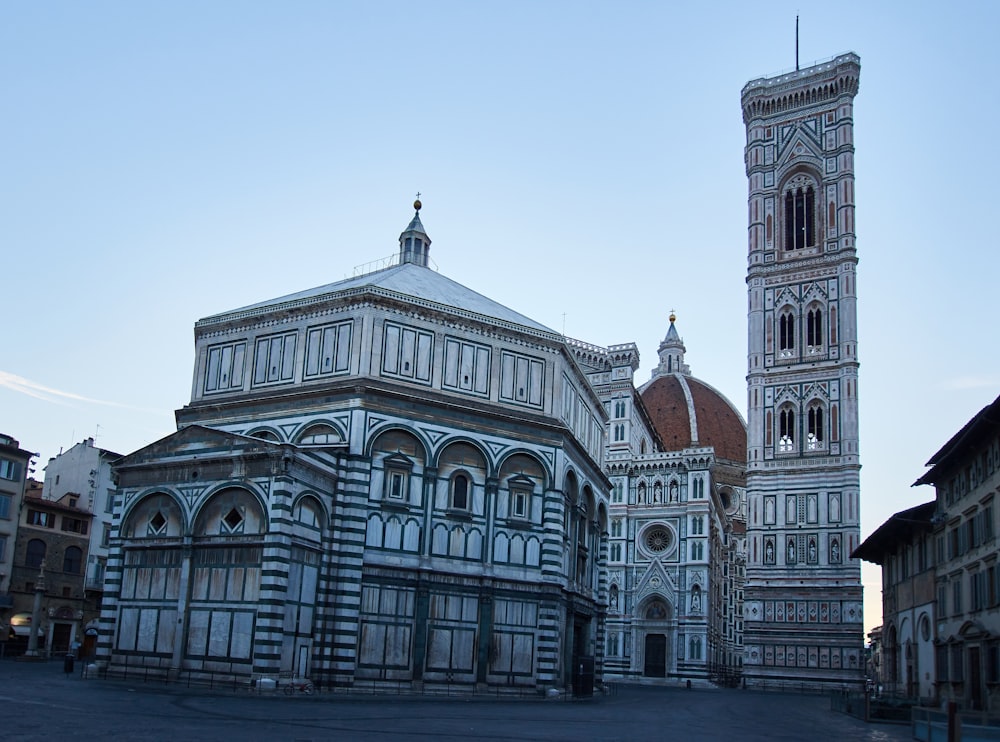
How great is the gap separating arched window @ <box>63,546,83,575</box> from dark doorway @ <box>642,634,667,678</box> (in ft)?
144

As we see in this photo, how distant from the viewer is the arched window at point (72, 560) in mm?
59500

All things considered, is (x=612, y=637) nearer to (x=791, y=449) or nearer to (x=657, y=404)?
(x=791, y=449)

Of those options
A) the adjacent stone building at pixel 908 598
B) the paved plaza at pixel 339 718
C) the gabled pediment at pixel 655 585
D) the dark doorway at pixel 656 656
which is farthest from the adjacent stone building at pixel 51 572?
the adjacent stone building at pixel 908 598

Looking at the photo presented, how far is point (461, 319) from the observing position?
41.6 meters

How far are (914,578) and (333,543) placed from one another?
25093 millimetres

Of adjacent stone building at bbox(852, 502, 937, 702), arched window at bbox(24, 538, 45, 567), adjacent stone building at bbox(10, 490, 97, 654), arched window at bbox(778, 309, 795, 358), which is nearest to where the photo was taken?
adjacent stone building at bbox(852, 502, 937, 702)

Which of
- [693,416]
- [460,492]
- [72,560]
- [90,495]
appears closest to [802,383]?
[460,492]

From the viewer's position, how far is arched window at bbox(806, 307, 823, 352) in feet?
258

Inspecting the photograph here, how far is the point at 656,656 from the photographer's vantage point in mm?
81375

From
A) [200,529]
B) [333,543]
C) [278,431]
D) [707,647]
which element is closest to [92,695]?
[200,529]

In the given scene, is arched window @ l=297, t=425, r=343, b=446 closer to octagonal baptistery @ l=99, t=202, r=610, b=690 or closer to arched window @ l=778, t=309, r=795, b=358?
octagonal baptistery @ l=99, t=202, r=610, b=690

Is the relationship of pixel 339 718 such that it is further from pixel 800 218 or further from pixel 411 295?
pixel 800 218

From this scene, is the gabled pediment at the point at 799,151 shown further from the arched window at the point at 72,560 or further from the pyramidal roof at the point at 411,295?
the arched window at the point at 72,560

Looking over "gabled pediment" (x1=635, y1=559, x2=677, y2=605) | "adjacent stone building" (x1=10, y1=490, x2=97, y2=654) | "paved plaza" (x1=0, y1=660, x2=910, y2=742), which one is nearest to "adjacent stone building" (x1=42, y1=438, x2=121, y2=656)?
"adjacent stone building" (x1=10, y1=490, x2=97, y2=654)
